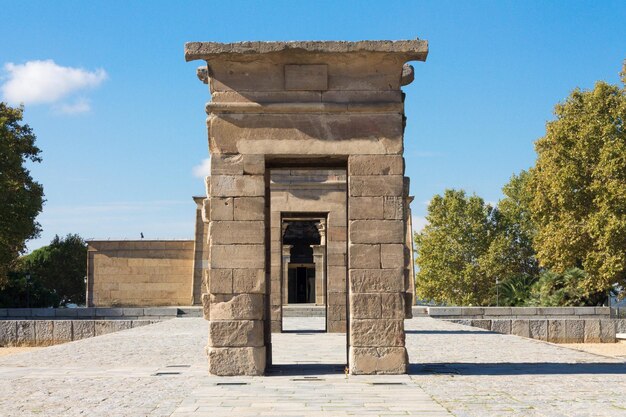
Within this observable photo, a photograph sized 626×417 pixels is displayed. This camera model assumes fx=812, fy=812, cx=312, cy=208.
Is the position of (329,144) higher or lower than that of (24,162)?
lower

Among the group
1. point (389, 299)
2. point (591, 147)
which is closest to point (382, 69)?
point (389, 299)

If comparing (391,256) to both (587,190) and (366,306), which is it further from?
(587,190)

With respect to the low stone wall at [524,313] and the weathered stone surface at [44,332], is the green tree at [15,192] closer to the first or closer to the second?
the weathered stone surface at [44,332]

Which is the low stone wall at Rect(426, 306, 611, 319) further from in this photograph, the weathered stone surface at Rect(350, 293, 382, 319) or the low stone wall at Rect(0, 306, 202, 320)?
the weathered stone surface at Rect(350, 293, 382, 319)

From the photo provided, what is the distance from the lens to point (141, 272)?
36.8 meters

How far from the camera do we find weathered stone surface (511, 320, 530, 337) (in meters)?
21.3

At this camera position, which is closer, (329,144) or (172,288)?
(329,144)

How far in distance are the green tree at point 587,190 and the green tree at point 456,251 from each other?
1519 centimetres

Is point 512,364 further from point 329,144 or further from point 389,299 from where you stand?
point 329,144

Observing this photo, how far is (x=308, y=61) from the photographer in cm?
1109

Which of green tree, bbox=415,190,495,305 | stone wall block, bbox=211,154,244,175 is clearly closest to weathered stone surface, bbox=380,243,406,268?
stone wall block, bbox=211,154,244,175

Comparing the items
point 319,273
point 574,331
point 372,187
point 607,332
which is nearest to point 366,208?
point 372,187

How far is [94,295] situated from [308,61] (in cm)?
2795

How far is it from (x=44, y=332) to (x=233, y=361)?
12.4m
